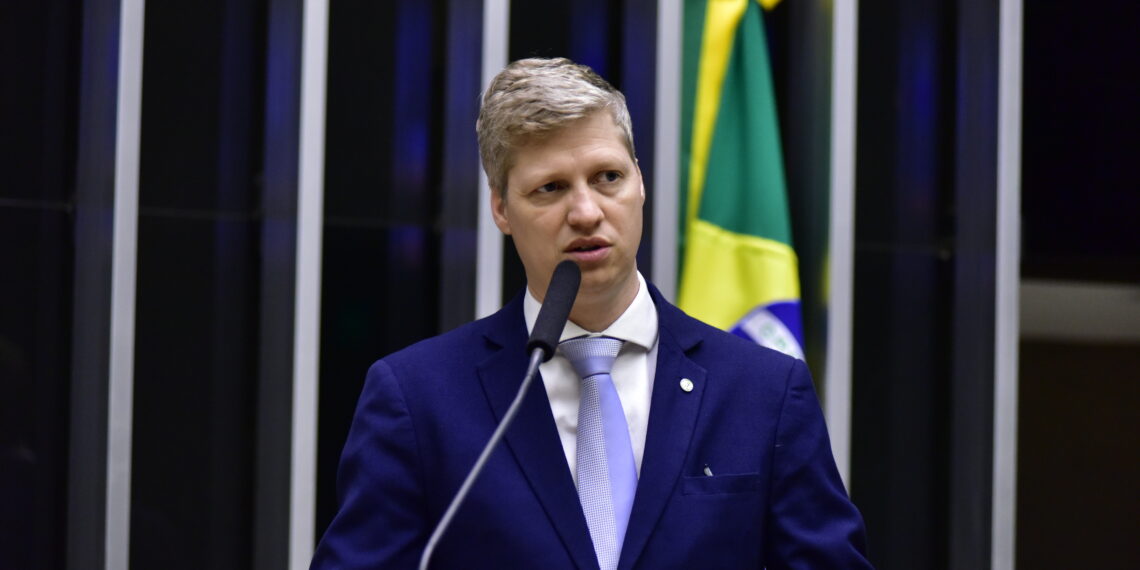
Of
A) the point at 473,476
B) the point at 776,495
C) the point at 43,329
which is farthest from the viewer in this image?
the point at 43,329

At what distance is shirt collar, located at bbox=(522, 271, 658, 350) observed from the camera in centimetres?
174

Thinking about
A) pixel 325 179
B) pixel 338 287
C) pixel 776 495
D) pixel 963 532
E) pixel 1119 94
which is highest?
pixel 1119 94

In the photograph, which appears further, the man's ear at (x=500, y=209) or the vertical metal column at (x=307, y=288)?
the vertical metal column at (x=307, y=288)

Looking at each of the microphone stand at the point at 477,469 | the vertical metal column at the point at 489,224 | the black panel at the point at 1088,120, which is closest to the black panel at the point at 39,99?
the vertical metal column at the point at 489,224

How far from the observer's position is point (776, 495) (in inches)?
65.0

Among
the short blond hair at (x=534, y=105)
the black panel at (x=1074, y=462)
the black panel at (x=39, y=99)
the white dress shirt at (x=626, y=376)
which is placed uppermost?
the black panel at (x=39, y=99)


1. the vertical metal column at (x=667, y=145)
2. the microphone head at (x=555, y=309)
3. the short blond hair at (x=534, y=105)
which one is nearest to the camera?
the microphone head at (x=555, y=309)

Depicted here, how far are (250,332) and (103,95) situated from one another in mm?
769

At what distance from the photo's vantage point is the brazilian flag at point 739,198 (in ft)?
12.1

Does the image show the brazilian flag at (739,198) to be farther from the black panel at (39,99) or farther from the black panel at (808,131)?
the black panel at (39,99)

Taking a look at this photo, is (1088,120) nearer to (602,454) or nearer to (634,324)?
(634,324)

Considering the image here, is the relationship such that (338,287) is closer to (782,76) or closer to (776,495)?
(782,76)

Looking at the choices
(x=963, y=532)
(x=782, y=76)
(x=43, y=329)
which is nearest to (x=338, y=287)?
(x=43, y=329)

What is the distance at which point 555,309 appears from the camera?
1483mm
